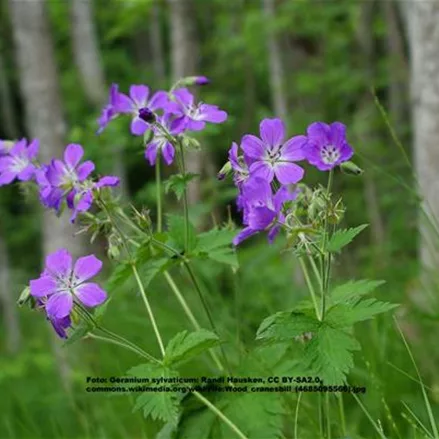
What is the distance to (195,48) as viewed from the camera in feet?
17.4

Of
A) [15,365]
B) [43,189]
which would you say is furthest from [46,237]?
[43,189]

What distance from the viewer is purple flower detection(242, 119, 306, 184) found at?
1.43 m

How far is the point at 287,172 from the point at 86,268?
43 centimetres

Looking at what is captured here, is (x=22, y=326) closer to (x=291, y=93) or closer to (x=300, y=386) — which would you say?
(x=291, y=93)

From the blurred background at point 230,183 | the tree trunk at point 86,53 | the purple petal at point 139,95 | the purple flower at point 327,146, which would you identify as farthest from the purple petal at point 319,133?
the tree trunk at point 86,53

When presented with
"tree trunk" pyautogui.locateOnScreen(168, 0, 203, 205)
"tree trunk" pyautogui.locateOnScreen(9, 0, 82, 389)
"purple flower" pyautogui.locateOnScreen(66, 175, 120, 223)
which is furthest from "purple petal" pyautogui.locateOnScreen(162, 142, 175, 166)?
"tree trunk" pyautogui.locateOnScreen(168, 0, 203, 205)

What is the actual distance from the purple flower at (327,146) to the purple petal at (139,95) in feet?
2.01

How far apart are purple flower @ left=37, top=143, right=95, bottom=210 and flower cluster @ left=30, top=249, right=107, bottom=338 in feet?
0.73

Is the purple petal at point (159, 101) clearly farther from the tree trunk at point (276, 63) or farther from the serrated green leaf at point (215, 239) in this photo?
the tree trunk at point (276, 63)

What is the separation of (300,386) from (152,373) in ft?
1.30

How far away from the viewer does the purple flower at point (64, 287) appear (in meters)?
1.41

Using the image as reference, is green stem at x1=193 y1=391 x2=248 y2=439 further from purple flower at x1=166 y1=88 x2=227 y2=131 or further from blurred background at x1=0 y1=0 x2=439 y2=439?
purple flower at x1=166 y1=88 x2=227 y2=131

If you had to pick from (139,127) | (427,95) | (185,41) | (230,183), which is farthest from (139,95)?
(185,41)

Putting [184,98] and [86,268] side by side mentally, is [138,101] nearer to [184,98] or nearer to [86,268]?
[184,98]
